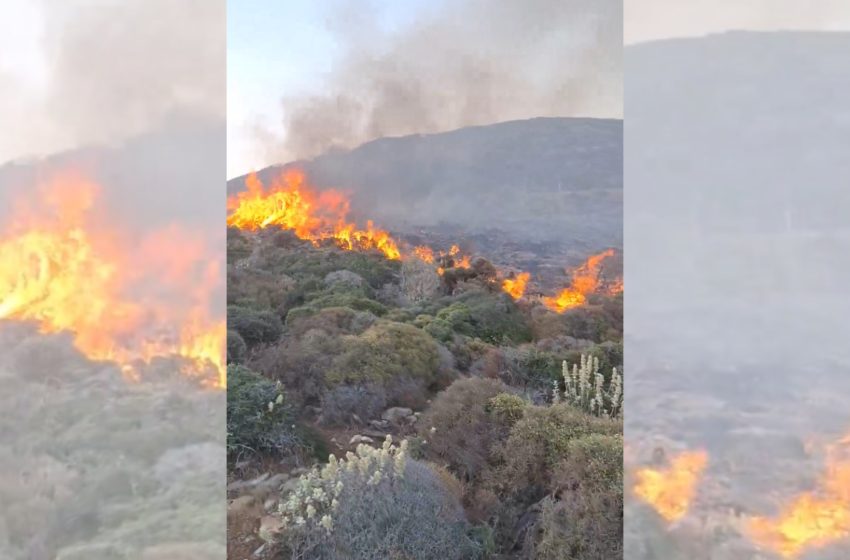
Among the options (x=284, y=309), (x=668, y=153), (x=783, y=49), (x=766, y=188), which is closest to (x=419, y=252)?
(x=284, y=309)

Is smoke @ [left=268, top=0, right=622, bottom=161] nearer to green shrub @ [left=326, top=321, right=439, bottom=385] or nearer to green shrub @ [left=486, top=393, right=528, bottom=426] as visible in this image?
green shrub @ [left=326, top=321, right=439, bottom=385]

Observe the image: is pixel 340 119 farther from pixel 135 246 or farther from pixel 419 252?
pixel 135 246

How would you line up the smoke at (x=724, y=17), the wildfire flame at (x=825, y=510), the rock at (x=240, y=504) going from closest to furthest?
the wildfire flame at (x=825, y=510) → the smoke at (x=724, y=17) → the rock at (x=240, y=504)

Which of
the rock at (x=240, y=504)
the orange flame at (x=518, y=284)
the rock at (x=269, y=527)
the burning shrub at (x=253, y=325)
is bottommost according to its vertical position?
the rock at (x=269, y=527)

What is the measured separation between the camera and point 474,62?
3.54 metres

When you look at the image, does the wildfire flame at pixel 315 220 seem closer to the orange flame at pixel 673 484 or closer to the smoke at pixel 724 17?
the orange flame at pixel 673 484

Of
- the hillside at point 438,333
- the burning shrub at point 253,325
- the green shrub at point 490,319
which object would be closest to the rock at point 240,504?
the hillside at point 438,333

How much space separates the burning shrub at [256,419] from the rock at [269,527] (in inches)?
13.2

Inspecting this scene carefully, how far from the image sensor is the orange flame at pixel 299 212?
360 centimetres

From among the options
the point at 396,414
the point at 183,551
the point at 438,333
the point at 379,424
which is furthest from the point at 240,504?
the point at 438,333

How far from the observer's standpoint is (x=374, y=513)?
330cm

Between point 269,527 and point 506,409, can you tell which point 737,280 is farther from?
point 269,527

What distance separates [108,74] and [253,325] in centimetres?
142

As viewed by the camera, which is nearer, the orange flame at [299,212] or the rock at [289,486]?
the rock at [289,486]
